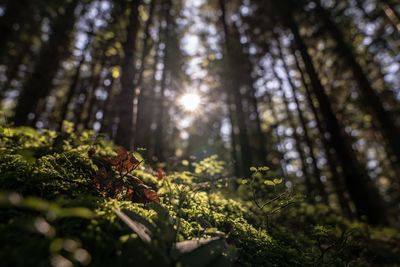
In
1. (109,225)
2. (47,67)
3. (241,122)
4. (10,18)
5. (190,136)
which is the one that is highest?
(190,136)

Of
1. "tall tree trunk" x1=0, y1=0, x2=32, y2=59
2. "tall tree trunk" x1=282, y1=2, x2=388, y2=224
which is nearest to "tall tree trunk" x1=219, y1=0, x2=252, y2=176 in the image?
"tall tree trunk" x1=282, y1=2, x2=388, y2=224

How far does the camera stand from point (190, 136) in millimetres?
26344

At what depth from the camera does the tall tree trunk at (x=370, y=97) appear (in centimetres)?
993

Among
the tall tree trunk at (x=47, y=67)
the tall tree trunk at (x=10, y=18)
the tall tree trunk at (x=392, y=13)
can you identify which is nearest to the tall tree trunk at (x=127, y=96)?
the tall tree trunk at (x=47, y=67)

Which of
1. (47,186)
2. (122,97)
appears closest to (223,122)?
(122,97)

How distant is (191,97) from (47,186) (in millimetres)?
14282

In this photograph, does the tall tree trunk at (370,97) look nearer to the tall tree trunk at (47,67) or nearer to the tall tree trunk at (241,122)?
the tall tree trunk at (241,122)

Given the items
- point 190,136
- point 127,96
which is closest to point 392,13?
point 127,96

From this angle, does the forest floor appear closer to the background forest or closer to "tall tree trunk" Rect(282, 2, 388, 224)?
the background forest

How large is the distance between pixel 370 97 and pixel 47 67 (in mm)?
13145

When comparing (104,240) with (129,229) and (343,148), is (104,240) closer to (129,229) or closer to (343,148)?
(129,229)

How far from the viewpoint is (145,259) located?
1.50 metres

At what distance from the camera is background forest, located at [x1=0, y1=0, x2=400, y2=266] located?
1.81 m

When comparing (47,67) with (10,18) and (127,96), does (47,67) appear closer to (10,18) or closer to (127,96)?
(10,18)
